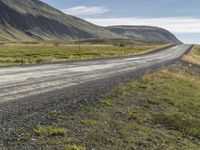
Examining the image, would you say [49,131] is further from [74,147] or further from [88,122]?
[88,122]

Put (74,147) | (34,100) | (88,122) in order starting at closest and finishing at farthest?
(74,147), (88,122), (34,100)

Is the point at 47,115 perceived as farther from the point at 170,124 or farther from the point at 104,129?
the point at 170,124

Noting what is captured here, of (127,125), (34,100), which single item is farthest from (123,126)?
(34,100)

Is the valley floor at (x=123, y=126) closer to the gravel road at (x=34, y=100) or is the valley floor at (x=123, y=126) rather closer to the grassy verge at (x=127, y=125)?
the grassy verge at (x=127, y=125)

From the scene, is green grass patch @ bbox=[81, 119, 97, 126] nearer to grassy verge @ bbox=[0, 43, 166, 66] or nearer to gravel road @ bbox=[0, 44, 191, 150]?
gravel road @ bbox=[0, 44, 191, 150]

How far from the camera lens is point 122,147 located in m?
10.2

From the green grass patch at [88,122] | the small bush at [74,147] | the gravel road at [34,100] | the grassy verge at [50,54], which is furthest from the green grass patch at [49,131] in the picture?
the grassy verge at [50,54]

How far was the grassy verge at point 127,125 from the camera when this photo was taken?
1031cm

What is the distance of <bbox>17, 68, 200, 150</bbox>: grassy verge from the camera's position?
406 inches

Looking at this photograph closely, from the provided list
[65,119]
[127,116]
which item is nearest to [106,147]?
[65,119]

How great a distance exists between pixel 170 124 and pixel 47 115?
427 cm

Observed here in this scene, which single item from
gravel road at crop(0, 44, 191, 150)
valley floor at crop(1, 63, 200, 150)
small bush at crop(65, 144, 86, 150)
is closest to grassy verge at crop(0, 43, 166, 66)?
gravel road at crop(0, 44, 191, 150)

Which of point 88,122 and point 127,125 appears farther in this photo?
point 127,125

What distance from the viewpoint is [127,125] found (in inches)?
492
